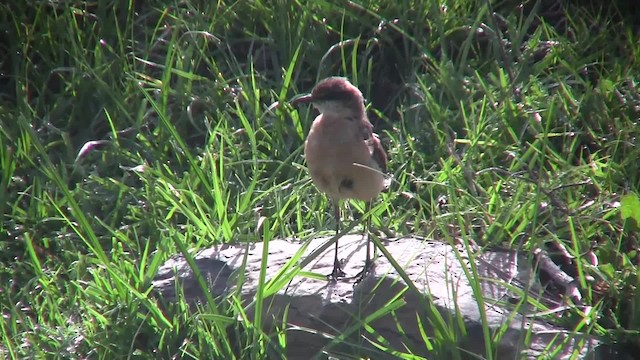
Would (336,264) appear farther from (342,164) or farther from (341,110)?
(341,110)

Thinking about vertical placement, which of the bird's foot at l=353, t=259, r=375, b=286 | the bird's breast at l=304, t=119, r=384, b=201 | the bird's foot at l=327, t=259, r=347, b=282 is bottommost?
the bird's foot at l=327, t=259, r=347, b=282

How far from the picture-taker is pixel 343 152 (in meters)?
4.76

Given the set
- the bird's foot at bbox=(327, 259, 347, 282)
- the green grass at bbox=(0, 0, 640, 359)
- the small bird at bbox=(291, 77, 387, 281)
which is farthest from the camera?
the small bird at bbox=(291, 77, 387, 281)

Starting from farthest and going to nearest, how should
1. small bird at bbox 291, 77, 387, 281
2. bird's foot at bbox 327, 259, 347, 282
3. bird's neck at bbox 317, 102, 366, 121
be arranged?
bird's neck at bbox 317, 102, 366, 121 < small bird at bbox 291, 77, 387, 281 < bird's foot at bbox 327, 259, 347, 282

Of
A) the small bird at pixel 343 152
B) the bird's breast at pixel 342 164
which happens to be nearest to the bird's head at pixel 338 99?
the small bird at pixel 343 152

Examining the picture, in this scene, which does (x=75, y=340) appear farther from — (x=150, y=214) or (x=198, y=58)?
(x=198, y=58)

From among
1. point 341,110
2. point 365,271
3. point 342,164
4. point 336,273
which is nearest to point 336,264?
point 336,273

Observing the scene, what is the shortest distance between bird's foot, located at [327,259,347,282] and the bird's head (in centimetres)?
79

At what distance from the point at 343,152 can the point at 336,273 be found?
2.01 feet

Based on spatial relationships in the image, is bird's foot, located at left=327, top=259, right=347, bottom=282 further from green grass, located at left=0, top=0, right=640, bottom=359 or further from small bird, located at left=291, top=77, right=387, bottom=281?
green grass, located at left=0, top=0, right=640, bottom=359

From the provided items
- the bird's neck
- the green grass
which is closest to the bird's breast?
the bird's neck

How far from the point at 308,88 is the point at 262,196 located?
147cm

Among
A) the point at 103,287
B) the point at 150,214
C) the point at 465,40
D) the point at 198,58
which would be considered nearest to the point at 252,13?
the point at 198,58

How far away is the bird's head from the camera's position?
196 inches
